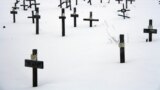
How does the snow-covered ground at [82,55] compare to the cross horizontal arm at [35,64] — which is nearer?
the cross horizontal arm at [35,64]

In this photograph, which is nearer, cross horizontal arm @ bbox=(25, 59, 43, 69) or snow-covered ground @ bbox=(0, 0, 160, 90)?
cross horizontal arm @ bbox=(25, 59, 43, 69)

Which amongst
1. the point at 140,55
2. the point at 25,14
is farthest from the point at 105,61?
the point at 25,14

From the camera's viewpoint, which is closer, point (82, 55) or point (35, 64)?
point (35, 64)

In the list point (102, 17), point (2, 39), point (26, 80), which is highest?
point (102, 17)

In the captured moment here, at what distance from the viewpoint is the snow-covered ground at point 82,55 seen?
713 cm

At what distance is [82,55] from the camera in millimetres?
10195

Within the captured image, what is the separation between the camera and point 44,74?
8328 mm

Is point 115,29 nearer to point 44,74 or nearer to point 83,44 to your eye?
point 83,44

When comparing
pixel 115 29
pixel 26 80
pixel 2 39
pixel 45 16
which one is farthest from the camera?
pixel 45 16

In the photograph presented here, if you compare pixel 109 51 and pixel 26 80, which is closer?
pixel 26 80

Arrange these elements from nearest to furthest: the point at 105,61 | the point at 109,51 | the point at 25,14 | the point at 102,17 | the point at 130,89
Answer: the point at 130,89, the point at 105,61, the point at 109,51, the point at 102,17, the point at 25,14

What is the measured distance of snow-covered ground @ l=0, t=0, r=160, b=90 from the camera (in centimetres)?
713

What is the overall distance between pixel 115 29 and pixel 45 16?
6574 millimetres

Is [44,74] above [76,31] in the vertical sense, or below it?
below
